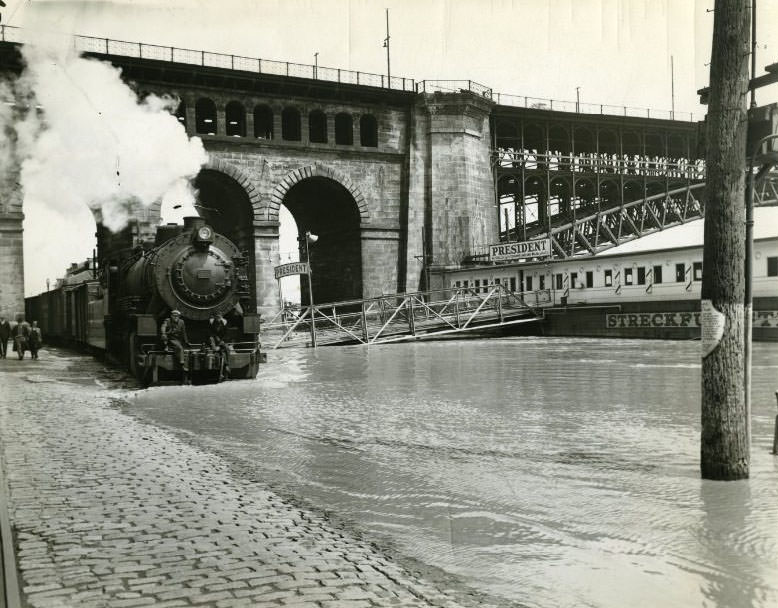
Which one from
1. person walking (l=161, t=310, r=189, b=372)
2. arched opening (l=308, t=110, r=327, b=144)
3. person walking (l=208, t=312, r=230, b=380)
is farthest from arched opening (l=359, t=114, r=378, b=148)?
person walking (l=161, t=310, r=189, b=372)

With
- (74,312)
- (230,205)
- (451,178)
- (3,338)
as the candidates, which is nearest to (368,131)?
(451,178)

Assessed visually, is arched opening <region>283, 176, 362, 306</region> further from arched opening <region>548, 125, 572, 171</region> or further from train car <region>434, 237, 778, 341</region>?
arched opening <region>548, 125, 572, 171</region>

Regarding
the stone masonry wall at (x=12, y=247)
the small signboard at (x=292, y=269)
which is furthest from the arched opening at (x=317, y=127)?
the stone masonry wall at (x=12, y=247)

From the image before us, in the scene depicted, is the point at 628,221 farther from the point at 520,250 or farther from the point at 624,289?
the point at 624,289

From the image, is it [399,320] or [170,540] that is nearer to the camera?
[170,540]

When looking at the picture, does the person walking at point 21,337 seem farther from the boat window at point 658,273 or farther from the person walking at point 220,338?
the boat window at point 658,273

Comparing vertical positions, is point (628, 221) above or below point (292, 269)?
above

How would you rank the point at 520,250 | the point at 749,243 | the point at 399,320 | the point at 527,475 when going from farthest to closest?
the point at 520,250 → the point at 399,320 → the point at 527,475 → the point at 749,243

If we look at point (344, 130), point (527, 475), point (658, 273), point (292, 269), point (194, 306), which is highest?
point (344, 130)
